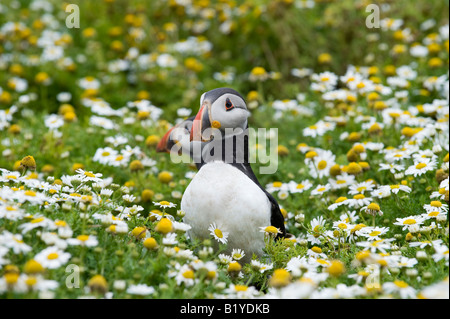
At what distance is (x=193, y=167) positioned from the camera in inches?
183

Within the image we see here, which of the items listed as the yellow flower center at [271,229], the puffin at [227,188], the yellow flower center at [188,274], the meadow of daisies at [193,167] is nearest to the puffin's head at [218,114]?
the puffin at [227,188]

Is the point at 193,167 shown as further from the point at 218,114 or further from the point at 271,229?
the point at 271,229

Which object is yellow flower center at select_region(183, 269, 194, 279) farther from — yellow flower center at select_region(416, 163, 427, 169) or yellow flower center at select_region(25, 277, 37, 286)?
yellow flower center at select_region(416, 163, 427, 169)

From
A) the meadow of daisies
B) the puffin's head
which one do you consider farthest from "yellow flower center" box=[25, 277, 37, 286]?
the puffin's head

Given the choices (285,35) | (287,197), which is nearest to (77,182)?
(287,197)

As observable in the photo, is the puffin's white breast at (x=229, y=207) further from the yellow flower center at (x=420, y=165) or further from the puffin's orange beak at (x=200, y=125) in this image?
the yellow flower center at (x=420, y=165)

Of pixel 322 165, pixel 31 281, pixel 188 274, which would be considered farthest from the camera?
pixel 322 165

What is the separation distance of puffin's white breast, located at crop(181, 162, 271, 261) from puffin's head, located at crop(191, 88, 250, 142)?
218mm

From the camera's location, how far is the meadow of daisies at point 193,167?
263 centimetres

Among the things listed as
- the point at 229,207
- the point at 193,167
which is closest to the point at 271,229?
the point at 229,207

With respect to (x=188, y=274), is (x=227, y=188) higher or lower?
higher

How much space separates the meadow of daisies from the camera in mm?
2635

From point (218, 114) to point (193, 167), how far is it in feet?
4.55

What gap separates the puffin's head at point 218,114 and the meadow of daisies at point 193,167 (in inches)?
17.0
